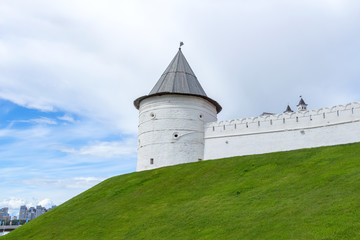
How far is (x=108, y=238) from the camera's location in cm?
1403

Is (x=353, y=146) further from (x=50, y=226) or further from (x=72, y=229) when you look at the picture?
(x=50, y=226)

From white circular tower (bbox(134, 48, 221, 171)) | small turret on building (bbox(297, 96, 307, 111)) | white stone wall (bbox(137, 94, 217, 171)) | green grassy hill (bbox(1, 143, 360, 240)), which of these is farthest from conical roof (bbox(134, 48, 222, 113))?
small turret on building (bbox(297, 96, 307, 111))

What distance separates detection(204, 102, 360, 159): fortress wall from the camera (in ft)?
68.4

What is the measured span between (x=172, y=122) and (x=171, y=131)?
2.20 feet

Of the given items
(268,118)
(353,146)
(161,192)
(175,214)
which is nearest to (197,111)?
(268,118)

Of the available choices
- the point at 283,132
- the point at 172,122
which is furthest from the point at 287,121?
the point at 172,122

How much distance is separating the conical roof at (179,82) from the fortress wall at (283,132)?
288 cm

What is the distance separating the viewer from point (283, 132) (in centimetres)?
2305

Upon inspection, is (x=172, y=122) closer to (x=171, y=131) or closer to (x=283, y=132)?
(x=171, y=131)

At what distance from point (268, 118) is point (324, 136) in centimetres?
377

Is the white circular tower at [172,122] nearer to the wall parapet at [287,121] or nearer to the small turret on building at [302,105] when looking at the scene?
the wall parapet at [287,121]

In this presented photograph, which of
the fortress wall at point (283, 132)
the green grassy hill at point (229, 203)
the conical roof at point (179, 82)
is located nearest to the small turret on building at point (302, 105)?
the conical roof at point (179, 82)

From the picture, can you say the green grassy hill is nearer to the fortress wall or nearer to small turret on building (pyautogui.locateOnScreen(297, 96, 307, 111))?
the fortress wall

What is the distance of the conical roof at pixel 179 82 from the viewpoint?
26906 mm
